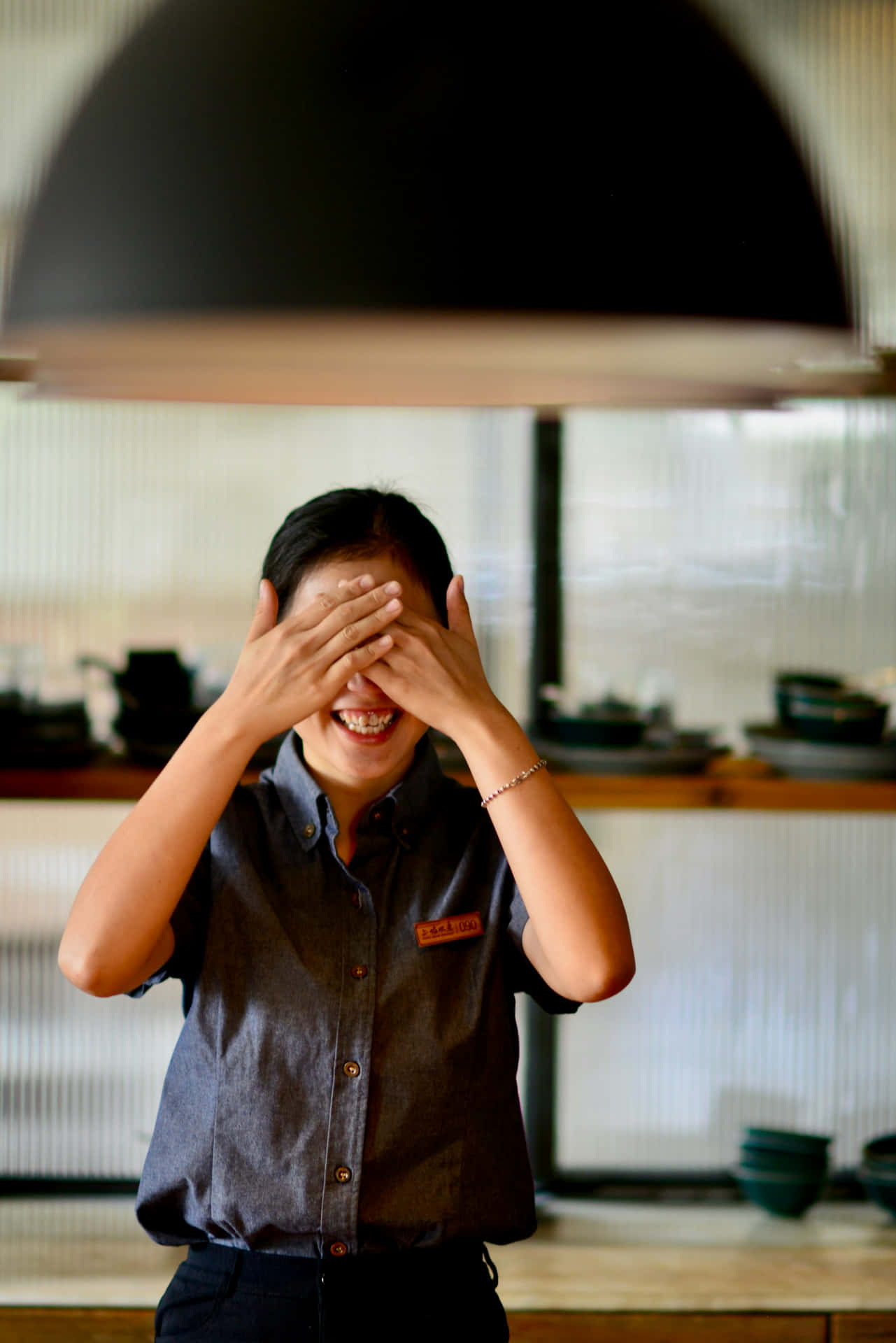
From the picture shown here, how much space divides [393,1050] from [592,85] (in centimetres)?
69

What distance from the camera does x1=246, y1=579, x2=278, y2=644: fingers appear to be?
3.23ft

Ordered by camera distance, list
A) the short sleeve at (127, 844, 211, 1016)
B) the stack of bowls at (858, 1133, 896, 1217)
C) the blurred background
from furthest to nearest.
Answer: the blurred background < the stack of bowls at (858, 1133, 896, 1217) < the short sleeve at (127, 844, 211, 1016)

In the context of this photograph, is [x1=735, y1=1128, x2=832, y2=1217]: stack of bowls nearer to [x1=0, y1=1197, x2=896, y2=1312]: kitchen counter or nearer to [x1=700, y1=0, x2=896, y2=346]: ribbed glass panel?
[x1=0, y1=1197, x2=896, y2=1312]: kitchen counter

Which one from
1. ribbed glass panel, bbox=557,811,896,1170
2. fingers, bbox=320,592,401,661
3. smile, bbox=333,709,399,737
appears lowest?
ribbed glass panel, bbox=557,811,896,1170

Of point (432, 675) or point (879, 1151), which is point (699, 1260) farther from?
point (432, 675)

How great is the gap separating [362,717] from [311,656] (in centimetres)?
9

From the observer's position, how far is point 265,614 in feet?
3.24

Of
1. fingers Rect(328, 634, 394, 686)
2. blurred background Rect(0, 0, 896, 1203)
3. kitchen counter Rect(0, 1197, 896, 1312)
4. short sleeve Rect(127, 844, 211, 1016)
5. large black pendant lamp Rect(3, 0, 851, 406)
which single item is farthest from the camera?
blurred background Rect(0, 0, 896, 1203)

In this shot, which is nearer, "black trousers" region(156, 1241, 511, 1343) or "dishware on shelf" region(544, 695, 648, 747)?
"black trousers" region(156, 1241, 511, 1343)

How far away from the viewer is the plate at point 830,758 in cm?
169

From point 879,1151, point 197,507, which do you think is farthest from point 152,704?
point 879,1151

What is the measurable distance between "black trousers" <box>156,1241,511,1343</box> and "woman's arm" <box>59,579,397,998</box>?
226 mm

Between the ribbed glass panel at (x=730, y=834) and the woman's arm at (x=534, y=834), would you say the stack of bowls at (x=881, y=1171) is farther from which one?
the woman's arm at (x=534, y=834)

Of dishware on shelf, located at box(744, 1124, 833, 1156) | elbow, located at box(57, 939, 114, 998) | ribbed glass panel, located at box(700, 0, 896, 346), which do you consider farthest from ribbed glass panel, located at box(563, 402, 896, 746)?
elbow, located at box(57, 939, 114, 998)
